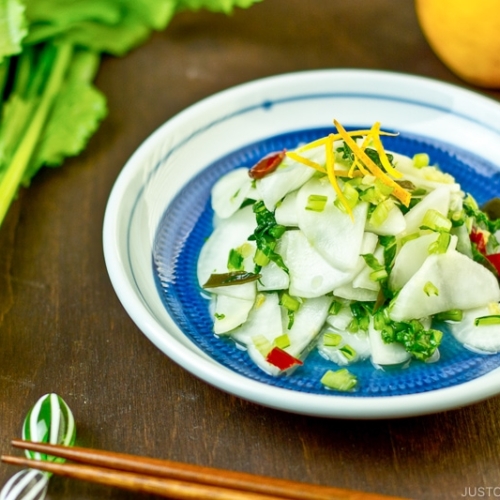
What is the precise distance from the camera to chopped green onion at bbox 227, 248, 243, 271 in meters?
1.58

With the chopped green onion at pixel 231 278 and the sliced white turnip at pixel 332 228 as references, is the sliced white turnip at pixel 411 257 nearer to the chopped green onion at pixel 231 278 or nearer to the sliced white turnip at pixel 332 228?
the sliced white turnip at pixel 332 228

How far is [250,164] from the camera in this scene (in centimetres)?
197

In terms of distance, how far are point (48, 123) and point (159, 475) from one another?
144 cm

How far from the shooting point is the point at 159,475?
3.94 feet

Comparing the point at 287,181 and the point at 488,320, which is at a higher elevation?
the point at 287,181

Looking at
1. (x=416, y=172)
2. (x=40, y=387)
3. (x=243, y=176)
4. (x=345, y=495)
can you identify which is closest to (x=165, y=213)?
(x=243, y=176)

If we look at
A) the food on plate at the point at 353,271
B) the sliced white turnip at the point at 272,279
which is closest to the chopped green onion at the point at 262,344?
the food on plate at the point at 353,271

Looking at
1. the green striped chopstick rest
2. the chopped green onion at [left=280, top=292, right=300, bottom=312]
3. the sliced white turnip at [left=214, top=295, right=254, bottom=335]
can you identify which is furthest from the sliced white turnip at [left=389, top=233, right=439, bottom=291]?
the green striped chopstick rest

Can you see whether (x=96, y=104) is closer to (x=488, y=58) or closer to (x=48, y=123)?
(x=48, y=123)

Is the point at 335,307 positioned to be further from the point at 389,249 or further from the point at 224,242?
the point at 224,242

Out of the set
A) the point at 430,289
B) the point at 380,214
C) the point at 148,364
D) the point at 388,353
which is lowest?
the point at 148,364

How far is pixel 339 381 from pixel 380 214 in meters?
0.38

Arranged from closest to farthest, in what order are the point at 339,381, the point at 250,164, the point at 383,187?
the point at 339,381 → the point at 383,187 → the point at 250,164

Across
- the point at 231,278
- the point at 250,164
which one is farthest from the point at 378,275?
the point at 250,164
